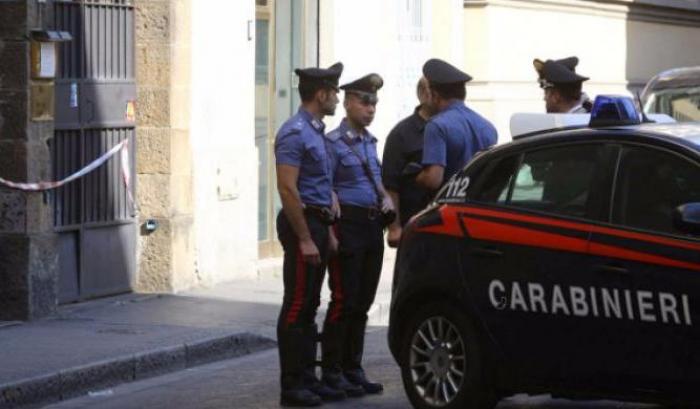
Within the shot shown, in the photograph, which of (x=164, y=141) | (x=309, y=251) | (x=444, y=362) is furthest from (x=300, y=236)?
(x=164, y=141)

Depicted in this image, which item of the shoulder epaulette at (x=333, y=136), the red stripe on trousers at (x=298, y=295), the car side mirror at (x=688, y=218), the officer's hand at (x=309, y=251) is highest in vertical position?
the shoulder epaulette at (x=333, y=136)

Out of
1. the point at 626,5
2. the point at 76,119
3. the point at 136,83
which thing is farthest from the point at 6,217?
the point at 626,5

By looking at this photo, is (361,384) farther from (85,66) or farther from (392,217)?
(85,66)

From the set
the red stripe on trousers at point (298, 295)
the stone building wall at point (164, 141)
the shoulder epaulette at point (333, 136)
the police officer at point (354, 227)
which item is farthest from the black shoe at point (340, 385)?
the stone building wall at point (164, 141)

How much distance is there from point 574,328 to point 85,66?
659cm

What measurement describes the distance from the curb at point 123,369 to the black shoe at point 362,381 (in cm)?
159

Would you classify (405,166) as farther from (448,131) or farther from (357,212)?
(357,212)

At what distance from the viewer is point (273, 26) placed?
58.8 feet

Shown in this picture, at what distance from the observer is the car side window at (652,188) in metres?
8.84

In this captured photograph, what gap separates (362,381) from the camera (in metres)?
10.9

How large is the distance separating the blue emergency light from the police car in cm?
1

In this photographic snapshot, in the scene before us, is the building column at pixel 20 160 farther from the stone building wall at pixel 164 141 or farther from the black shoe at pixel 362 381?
the black shoe at pixel 362 381

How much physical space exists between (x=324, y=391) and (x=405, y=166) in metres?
1.65

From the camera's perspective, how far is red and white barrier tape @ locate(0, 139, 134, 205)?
13461mm
